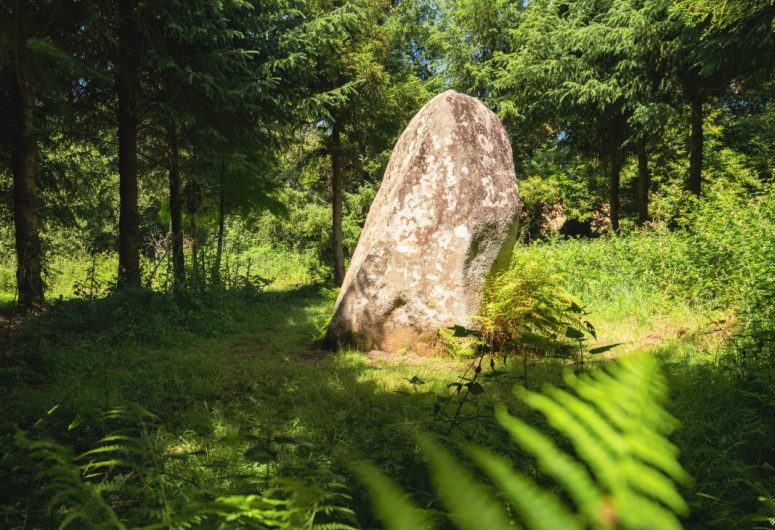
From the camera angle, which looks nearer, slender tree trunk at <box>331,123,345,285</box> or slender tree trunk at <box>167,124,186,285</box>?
slender tree trunk at <box>167,124,186,285</box>

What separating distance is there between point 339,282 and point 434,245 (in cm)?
859

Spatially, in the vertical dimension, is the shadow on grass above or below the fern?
below

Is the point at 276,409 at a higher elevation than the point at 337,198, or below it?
below

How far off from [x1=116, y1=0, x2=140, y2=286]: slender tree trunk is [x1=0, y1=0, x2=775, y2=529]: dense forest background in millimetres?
47

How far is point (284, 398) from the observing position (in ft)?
12.3

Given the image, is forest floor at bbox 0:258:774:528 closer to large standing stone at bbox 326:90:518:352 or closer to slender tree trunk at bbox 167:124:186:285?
large standing stone at bbox 326:90:518:352

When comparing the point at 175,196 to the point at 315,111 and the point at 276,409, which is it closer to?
the point at 315,111

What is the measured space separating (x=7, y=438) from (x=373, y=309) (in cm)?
345

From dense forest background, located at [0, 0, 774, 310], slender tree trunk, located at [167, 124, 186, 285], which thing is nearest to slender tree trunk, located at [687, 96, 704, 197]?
dense forest background, located at [0, 0, 774, 310]

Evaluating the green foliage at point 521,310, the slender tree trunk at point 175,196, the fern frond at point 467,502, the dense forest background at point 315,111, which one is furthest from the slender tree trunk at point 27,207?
the fern frond at point 467,502

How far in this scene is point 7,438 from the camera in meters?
2.61

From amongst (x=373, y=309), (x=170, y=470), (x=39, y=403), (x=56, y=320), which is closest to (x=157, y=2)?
(x=56, y=320)

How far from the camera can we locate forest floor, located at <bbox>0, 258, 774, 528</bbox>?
208 cm

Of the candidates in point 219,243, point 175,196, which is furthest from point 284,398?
point 219,243
